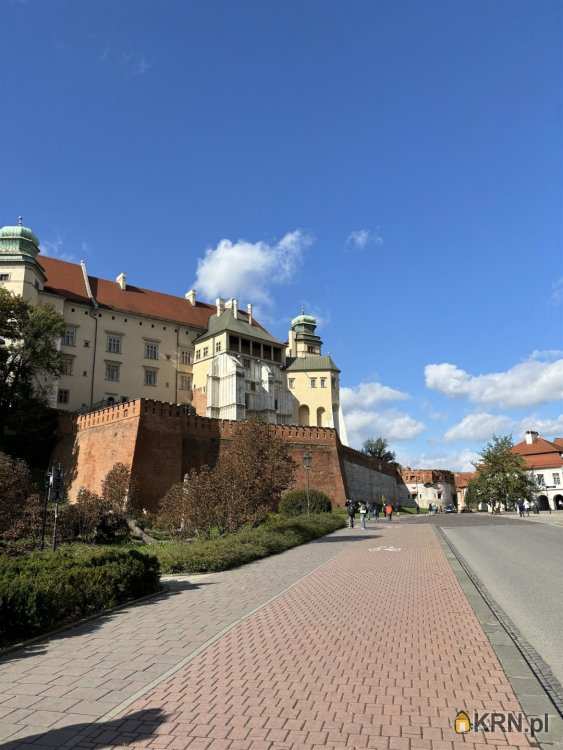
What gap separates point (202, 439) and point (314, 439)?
10.9 meters

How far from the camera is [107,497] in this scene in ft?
109

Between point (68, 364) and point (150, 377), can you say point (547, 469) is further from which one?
point (68, 364)

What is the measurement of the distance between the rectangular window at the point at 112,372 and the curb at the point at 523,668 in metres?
50.7

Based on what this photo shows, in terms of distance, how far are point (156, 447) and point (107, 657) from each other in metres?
34.5

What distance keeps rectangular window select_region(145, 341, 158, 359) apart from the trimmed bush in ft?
83.2

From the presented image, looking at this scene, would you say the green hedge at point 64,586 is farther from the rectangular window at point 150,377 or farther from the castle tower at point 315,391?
the castle tower at point 315,391

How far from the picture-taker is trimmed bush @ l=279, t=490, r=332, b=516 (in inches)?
1559

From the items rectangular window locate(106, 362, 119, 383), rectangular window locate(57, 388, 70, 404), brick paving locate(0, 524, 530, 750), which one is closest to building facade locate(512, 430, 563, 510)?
rectangular window locate(106, 362, 119, 383)

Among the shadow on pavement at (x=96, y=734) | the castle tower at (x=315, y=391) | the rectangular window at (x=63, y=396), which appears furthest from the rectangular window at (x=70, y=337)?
the shadow on pavement at (x=96, y=734)

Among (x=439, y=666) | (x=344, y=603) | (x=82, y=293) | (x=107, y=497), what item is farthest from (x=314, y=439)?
(x=439, y=666)

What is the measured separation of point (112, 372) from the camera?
57.2m

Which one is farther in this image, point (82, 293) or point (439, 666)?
point (82, 293)

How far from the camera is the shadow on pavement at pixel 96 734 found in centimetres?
454

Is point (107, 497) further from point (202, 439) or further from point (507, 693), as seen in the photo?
point (507, 693)
